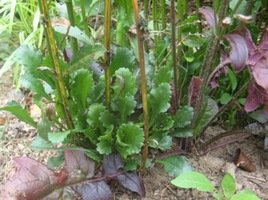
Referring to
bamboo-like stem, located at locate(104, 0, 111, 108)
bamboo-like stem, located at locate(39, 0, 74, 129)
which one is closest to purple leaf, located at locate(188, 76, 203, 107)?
bamboo-like stem, located at locate(104, 0, 111, 108)

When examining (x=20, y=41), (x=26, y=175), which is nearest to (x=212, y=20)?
(x=26, y=175)

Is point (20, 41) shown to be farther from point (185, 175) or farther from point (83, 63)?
point (185, 175)

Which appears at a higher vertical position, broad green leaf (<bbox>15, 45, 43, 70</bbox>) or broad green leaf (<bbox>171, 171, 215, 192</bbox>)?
broad green leaf (<bbox>15, 45, 43, 70</bbox>)

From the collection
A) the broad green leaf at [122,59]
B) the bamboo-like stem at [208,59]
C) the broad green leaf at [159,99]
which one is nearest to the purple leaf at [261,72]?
the bamboo-like stem at [208,59]

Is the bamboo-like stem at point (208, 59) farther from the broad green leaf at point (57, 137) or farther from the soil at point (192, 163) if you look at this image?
the broad green leaf at point (57, 137)

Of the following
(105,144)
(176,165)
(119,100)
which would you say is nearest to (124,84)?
(119,100)

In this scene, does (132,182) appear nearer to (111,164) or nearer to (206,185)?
(111,164)

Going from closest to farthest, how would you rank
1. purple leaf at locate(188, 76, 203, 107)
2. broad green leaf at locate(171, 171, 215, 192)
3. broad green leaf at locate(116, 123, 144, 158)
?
broad green leaf at locate(171, 171, 215, 192) < broad green leaf at locate(116, 123, 144, 158) < purple leaf at locate(188, 76, 203, 107)

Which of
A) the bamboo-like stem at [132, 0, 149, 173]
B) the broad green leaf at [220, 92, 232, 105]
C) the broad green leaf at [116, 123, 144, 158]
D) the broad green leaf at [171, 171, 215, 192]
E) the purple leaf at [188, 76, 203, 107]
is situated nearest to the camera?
the bamboo-like stem at [132, 0, 149, 173]

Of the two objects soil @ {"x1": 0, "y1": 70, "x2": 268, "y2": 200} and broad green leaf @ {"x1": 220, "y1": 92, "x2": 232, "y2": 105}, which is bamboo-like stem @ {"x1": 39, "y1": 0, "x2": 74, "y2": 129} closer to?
soil @ {"x1": 0, "y1": 70, "x2": 268, "y2": 200}
